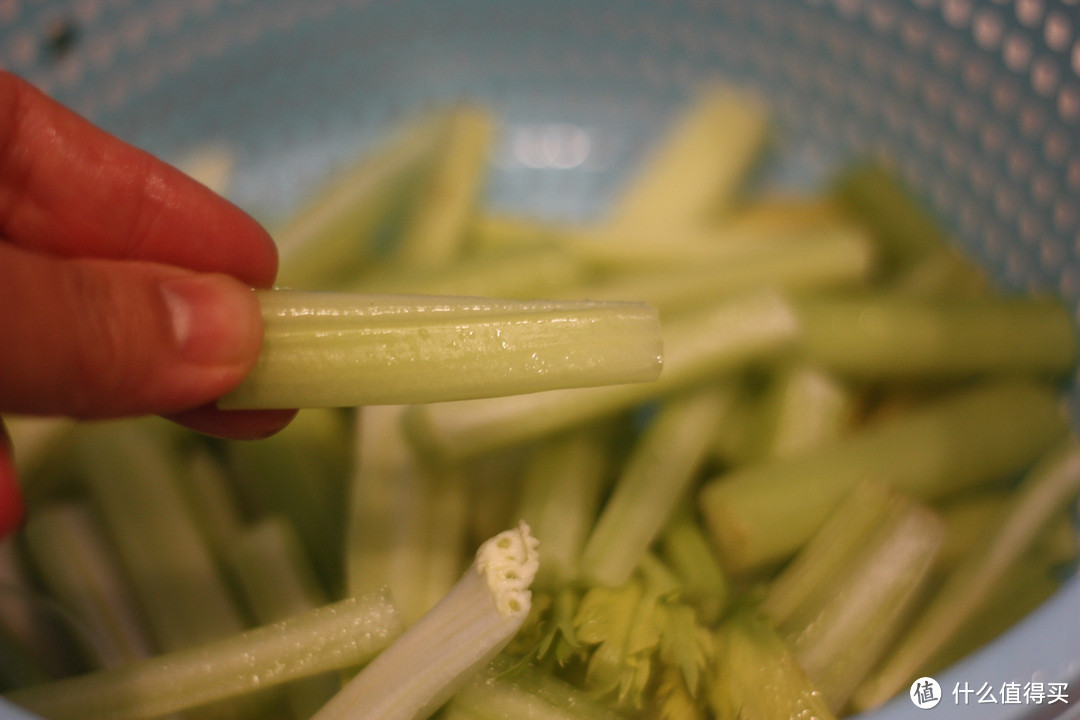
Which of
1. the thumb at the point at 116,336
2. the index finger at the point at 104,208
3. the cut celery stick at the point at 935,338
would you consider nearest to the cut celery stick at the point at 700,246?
the cut celery stick at the point at 935,338

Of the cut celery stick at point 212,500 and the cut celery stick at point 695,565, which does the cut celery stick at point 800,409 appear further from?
the cut celery stick at point 212,500

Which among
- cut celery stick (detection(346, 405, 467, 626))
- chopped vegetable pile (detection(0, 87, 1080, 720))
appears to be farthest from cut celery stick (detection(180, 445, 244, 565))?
cut celery stick (detection(346, 405, 467, 626))

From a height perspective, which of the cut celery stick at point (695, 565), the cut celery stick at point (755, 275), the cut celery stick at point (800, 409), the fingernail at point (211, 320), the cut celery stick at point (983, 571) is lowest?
the cut celery stick at point (983, 571)

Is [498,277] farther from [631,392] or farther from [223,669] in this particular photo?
[223,669]

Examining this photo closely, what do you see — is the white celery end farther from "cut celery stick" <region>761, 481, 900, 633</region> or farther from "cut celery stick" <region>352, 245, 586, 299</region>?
"cut celery stick" <region>352, 245, 586, 299</region>

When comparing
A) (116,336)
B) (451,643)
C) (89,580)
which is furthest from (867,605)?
(89,580)
